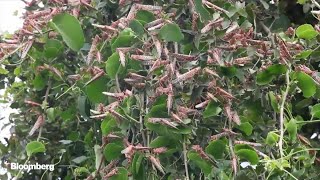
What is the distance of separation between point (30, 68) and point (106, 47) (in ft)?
0.97

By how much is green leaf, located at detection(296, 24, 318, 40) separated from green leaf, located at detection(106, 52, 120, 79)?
1.08 ft

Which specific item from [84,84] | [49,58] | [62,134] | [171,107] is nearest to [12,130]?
[62,134]

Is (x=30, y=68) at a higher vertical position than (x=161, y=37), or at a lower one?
lower

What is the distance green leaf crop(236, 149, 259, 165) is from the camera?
914 millimetres

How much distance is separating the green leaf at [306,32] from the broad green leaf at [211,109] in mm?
225

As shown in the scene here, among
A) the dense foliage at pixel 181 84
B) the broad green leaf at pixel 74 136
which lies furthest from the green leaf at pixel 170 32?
the broad green leaf at pixel 74 136

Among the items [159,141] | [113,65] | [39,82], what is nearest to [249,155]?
[159,141]

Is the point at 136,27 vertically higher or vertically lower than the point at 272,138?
higher

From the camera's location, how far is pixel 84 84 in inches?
42.0

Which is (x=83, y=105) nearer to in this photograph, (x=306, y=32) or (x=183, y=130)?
(x=183, y=130)

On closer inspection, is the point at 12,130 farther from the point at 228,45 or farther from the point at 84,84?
the point at 228,45

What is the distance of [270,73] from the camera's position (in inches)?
40.6

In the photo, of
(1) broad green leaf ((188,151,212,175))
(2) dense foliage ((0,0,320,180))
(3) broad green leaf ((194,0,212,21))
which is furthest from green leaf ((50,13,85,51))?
(1) broad green leaf ((188,151,212,175))

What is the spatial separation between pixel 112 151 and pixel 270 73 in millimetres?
304
